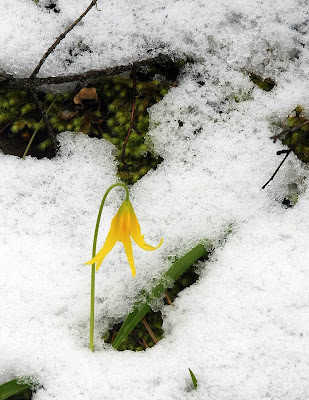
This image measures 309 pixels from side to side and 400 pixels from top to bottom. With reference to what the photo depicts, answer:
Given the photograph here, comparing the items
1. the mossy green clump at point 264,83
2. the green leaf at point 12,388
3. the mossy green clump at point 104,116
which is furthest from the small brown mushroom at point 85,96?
the green leaf at point 12,388

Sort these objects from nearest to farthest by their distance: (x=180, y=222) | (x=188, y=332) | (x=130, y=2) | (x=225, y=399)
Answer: (x=225, y=399) → (x=188, y=332) → (x=180, y=222) → (x=130, y=2)

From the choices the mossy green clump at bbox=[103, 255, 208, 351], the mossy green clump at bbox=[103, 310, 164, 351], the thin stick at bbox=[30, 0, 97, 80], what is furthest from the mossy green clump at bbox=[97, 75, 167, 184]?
the mossy green clump at bbox=[103, 310, 164, 351]

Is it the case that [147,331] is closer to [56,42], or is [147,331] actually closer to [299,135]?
[299,135]

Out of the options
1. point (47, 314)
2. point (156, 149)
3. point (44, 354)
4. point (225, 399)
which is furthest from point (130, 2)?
point (225, 399)

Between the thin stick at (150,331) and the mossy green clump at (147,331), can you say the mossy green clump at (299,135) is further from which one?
the thin stick at (150,331)

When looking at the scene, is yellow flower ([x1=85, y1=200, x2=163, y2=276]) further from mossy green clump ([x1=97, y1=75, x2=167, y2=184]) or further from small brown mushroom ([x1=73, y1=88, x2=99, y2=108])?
small brown mushroom ([x1=73, y1=88, x2=99, y2=108])

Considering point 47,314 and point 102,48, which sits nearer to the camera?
point 47,314

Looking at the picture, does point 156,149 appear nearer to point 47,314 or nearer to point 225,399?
point 47,314
